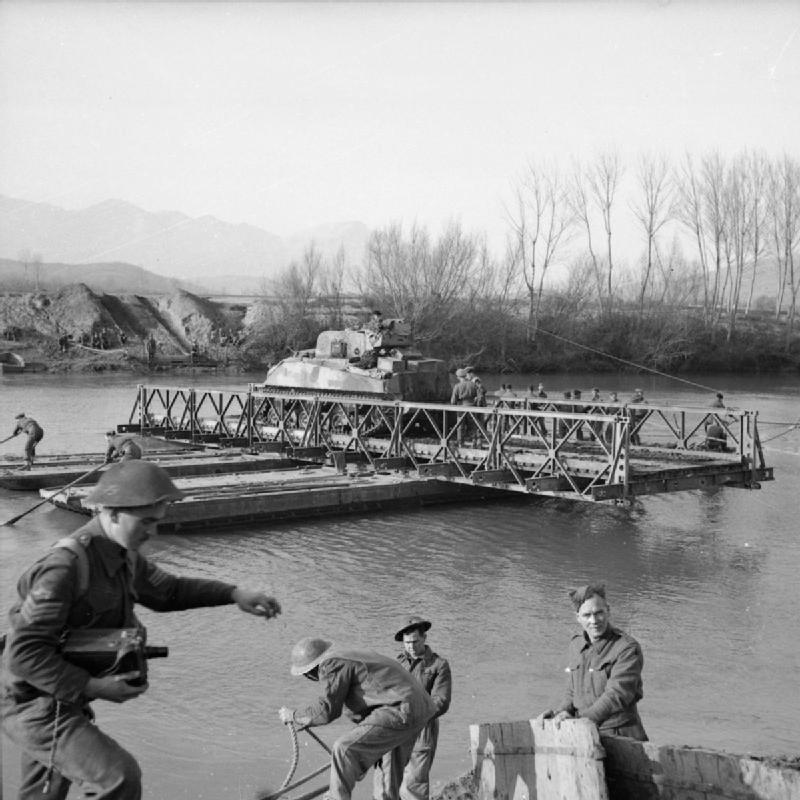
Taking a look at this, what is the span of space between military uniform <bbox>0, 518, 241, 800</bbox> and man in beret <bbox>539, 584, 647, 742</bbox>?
→ 270cm

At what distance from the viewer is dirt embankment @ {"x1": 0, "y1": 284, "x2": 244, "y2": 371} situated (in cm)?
6438

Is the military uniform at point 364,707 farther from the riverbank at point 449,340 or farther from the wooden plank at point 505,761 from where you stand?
the riverbank at point 449,340

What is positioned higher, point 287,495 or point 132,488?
point 132,488

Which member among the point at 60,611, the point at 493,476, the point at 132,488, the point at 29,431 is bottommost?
the point at 493,476

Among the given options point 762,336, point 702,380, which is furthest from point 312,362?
point 762,336

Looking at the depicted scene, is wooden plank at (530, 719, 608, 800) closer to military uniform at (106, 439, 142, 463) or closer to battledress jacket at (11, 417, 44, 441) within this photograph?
military uniform at (106, 439, 142, 463)

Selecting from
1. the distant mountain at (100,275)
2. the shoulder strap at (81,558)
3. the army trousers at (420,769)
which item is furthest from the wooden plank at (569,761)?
the distant mountain at (100,275)

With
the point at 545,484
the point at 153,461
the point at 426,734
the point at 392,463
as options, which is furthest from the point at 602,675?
the point at 153,461

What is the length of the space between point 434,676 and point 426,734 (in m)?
Answer: 0.36

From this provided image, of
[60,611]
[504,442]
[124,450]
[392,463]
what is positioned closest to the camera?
[60,611]

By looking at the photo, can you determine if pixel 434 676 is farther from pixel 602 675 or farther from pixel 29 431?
pixel 29 431

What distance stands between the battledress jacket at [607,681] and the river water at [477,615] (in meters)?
2.18

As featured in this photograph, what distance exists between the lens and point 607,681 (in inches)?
237

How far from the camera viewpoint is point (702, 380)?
63.7 metres
